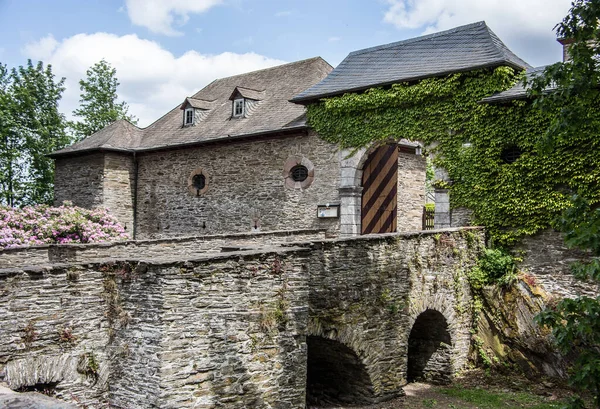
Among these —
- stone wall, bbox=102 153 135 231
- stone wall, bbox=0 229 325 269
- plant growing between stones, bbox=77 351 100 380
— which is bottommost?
plant growing between stones, bbox=77 351 100 380

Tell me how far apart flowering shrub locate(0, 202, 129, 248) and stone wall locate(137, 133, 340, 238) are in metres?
2.86

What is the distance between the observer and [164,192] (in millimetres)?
19422

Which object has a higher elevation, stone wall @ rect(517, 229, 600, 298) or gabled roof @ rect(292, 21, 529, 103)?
gabled roof @ rect(292, 21, 529, 103)

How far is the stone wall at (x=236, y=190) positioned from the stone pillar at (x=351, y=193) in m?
0.24

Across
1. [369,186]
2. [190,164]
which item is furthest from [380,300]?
[190,164]

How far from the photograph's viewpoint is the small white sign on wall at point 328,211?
607 inches

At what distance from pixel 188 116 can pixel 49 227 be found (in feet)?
23.9

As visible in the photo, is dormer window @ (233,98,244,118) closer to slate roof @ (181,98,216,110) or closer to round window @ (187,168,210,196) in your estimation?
slate roof @ (181,98,216,110)

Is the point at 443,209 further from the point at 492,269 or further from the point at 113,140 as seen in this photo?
the point at 113,140

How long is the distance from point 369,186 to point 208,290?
10.7 m

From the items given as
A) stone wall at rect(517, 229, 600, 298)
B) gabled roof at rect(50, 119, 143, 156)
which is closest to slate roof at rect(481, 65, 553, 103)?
stone wall at rect(517, 229, 600, 298)

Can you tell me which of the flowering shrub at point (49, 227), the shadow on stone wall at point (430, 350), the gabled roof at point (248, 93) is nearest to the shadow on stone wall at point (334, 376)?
the shadow on stone wall at point (430, 350)

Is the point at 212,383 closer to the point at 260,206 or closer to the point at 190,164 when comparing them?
the point at 260,206

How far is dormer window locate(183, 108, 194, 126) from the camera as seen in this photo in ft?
66.5
